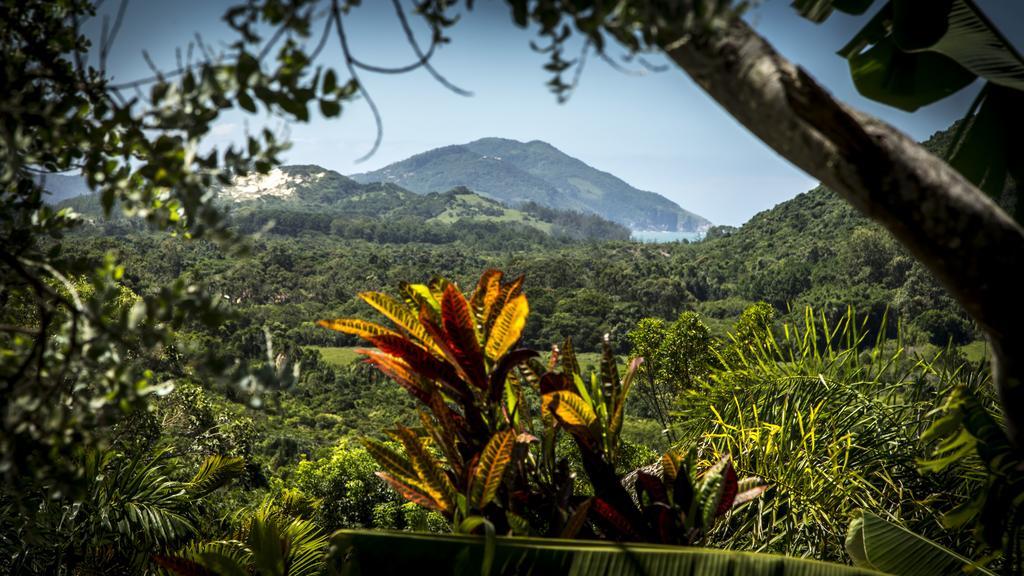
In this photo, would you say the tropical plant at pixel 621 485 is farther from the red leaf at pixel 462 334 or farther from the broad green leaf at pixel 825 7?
the broad green leaf at pixel 825 7

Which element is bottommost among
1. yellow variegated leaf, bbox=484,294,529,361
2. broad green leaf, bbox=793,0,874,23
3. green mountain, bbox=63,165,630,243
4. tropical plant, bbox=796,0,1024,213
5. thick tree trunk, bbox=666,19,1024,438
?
green mountain, bbox=63,165,630,243

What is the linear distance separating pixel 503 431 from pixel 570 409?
0.19 m

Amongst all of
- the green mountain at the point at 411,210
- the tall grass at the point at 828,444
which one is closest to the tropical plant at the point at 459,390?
the tall grass at the point at 828,444

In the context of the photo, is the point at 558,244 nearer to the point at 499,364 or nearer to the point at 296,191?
the point at 296,191

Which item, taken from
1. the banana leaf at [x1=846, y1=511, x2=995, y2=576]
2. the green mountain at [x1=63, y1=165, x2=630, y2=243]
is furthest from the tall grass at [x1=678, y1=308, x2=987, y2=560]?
the green mountain at [x1=63, y1=165, x2=630, y2=243]

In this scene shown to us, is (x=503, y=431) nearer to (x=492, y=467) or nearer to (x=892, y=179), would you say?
(x=492, y=467)

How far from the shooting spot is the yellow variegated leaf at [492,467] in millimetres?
1387

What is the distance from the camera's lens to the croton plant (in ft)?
5.06

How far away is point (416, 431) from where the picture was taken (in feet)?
5.96

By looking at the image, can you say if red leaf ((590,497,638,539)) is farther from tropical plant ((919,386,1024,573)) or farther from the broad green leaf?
the broad green leaf

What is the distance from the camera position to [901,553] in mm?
1786

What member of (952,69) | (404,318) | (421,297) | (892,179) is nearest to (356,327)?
(404,318)

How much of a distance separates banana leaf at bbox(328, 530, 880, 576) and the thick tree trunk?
2.16 ft

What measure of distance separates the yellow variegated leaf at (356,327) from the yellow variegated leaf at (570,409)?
→ 45 cm
